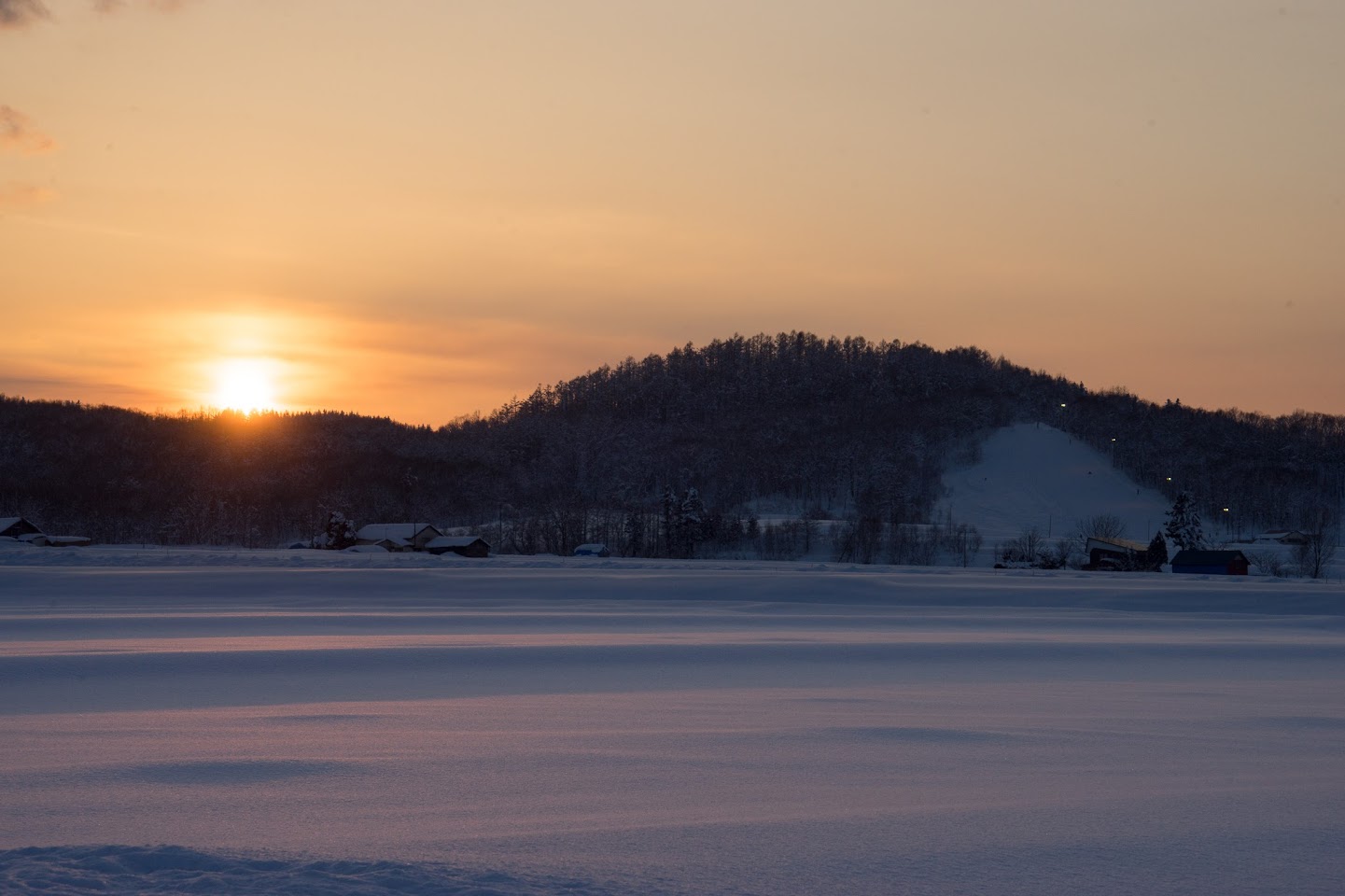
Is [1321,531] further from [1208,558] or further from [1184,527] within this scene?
[1208,558]

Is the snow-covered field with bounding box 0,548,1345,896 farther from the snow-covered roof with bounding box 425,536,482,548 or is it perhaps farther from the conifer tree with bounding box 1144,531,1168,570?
the conifer tree with bounding box 1144,531,1168,570

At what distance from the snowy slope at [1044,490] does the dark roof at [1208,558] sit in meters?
38.0

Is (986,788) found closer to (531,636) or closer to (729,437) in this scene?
(531,636)

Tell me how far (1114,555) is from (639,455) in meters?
95.3

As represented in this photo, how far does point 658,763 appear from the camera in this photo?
6.04 m

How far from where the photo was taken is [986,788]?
5543 mm

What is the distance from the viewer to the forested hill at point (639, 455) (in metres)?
108

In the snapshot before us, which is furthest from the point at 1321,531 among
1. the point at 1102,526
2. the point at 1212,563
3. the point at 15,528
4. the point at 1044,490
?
the point at 15,528

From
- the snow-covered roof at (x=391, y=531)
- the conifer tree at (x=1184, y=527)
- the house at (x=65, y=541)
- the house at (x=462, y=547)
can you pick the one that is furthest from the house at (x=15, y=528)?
the conifer tree at (x=1184, y=527)

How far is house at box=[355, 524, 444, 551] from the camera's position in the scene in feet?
208

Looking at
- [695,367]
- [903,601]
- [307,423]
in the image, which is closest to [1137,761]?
[903,601]

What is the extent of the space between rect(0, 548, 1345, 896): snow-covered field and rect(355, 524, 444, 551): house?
4975 cm

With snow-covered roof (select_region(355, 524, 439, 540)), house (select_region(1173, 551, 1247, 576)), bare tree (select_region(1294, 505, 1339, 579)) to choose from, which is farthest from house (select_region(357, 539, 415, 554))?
bare tree (select_region(1294, 505, 1339, 579))

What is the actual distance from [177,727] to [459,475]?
126 meters
